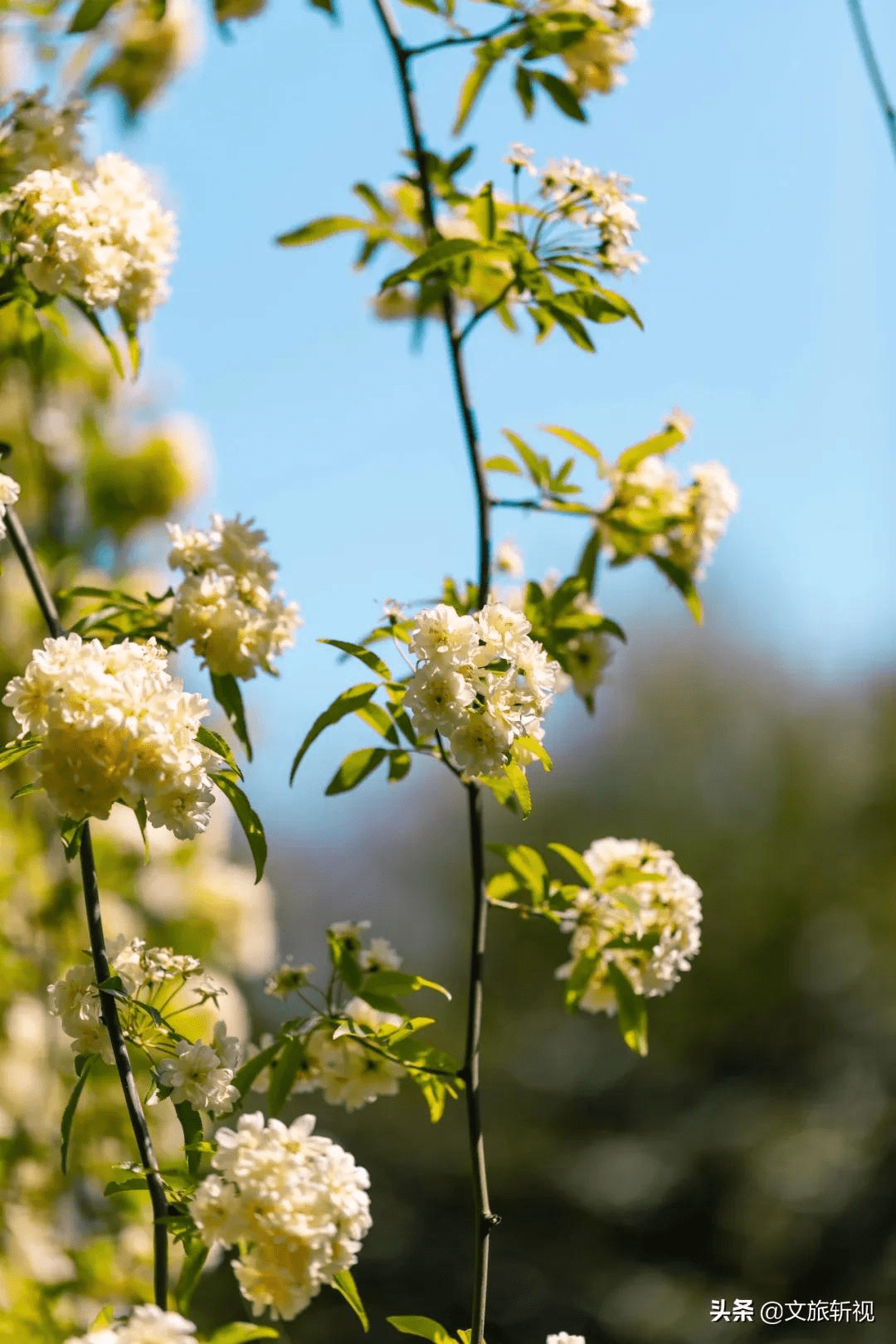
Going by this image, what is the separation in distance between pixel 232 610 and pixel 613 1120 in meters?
8.40

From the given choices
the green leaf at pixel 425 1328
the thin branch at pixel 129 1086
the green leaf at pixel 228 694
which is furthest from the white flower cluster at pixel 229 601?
the green leaf at pixel 425 1328

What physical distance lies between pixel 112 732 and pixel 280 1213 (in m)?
0.30

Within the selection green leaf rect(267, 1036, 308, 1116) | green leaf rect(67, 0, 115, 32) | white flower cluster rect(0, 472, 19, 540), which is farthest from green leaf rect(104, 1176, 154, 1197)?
green leaf rect(67, 0, 115, 32)

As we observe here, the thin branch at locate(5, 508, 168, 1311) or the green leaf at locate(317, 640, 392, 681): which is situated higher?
the green leaf at locate(317, 640, 392, 681)

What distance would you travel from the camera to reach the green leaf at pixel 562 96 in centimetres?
128

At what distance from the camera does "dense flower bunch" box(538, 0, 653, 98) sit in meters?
1.29

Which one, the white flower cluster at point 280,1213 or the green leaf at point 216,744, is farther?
the green leaf at point 216,744

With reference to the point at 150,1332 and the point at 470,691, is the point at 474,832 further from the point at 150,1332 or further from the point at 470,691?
the point at 150,1332

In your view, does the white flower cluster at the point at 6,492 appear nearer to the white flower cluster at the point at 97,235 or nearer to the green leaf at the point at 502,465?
the white flower cluster at the point at 97,235

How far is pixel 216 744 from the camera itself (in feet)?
2.81

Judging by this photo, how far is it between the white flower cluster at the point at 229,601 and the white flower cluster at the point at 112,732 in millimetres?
274

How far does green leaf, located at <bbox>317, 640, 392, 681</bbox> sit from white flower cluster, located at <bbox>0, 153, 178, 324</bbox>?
0.42m

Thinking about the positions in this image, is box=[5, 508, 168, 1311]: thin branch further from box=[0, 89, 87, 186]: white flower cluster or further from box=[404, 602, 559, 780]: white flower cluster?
box=[0, 89, 87, 186]: white flower cluster

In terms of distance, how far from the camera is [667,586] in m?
1.44
